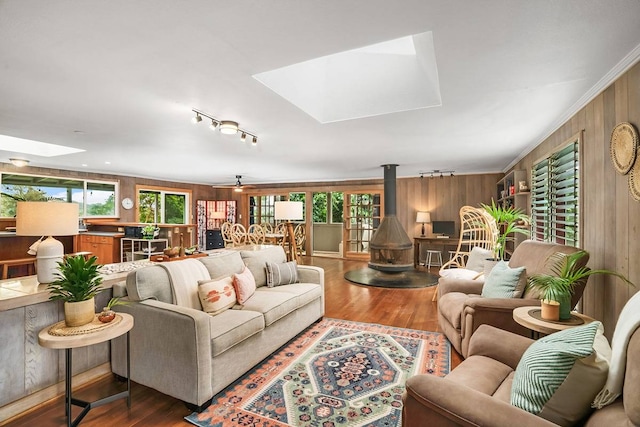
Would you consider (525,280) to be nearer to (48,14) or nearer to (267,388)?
(267,388)

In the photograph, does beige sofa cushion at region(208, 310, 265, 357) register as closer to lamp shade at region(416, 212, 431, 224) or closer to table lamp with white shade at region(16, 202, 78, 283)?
table lamp with white shade at region(16, 202, 78, 283)

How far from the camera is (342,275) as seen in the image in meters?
6.40

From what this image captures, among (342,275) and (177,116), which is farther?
(342,275)

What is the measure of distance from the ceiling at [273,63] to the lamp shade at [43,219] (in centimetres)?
94

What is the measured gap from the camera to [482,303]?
7.97 ft

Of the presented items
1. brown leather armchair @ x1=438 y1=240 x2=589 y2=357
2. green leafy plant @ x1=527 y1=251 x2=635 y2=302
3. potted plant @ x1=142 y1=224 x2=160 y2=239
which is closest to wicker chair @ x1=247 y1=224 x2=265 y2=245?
A: potted plant @ x1=142 y1=224 x2=160 y2=239

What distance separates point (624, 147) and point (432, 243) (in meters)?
5.50

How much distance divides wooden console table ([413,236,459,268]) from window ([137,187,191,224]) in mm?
6624

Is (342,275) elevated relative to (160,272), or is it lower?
lower

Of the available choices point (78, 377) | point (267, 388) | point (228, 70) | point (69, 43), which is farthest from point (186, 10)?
point (78, 377)

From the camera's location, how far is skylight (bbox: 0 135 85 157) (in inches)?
185

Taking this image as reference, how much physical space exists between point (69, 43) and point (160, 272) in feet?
5.22

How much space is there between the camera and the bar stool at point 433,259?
7309mm

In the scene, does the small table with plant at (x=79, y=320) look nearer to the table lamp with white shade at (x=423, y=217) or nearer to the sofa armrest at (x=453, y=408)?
the sofa armrest at (x=453, y=408)
